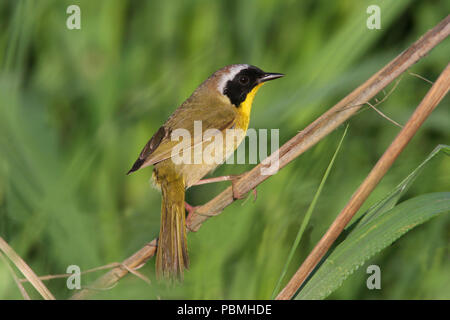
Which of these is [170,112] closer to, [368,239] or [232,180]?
[232,180]

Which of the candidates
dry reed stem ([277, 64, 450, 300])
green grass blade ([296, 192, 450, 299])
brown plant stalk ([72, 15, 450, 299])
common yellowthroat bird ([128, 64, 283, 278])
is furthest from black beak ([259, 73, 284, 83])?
green grass blade ([296, 192, 450, 299])

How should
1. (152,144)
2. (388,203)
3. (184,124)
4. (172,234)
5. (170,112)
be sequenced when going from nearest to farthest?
(388,203) < (172,234) < (152,144) < (184,124) < (170,112)

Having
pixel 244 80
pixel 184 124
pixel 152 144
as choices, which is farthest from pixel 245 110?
pixel 152 144

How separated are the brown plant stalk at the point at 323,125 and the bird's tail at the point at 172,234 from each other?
60 millimetres

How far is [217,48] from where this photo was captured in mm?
2389

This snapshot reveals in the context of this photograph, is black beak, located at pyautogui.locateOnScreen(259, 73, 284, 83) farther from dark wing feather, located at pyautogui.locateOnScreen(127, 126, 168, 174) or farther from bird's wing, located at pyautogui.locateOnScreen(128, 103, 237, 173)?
dark wing feather, located at pyautogui.locateOnScreen(127, 126, 168, 174)

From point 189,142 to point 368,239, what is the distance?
974mm

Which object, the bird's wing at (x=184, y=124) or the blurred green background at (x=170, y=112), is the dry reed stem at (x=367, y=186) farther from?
the bird's wing at (x=184, y=124)

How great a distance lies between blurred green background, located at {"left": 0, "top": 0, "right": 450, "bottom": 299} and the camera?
197 centimetres

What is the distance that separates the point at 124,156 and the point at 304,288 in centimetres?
118

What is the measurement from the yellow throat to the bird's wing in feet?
0.09

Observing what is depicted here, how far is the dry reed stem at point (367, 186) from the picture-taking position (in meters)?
1.55

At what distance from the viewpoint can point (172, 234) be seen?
74.7 inches

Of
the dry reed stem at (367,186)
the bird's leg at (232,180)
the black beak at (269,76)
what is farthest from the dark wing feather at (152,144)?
the dry reed stem at (367,186)
